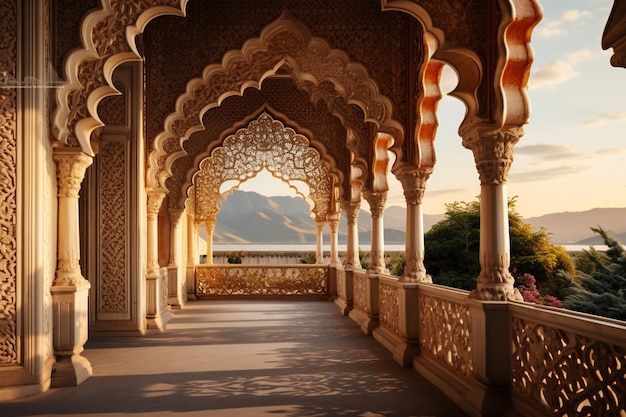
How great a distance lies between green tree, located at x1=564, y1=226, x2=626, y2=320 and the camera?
8031 millimetres

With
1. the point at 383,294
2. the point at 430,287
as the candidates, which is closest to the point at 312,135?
the point at 383,294

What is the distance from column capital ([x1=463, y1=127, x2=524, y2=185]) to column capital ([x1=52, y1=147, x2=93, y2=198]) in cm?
341

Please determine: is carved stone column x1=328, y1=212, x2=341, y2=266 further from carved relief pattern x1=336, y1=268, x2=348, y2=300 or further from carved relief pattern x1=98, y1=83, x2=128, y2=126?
carved relief pattern x1=98, y1=83, x2=128, y2=126

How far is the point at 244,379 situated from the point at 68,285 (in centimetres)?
181

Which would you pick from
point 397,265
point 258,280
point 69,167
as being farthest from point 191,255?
point 69,167

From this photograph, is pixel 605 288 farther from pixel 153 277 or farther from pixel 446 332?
pixel 153 277

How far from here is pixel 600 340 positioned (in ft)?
9.85

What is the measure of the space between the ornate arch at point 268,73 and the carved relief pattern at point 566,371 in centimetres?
376

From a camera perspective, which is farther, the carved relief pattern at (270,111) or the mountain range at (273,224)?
the mountain range at (273,224)

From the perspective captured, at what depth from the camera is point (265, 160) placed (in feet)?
46.7

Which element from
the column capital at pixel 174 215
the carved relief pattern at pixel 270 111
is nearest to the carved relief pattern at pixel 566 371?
the carved relief pattern at pixel 270 111

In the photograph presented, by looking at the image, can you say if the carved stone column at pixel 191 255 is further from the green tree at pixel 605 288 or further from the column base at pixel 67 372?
the column base at pixel 67 372

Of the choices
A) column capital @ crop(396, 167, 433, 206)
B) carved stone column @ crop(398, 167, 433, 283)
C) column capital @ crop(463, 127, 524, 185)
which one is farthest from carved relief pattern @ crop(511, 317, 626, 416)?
column capital @ crop(396, 167, 433, 206)

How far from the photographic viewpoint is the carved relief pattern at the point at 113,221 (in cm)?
822
